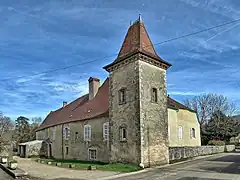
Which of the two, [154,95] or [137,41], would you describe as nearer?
[154,95]

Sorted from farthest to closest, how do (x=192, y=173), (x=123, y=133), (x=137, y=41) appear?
(x=137, y=41)
(x=123, y=133)
(x=192, y=173)

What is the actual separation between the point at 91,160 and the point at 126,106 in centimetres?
807

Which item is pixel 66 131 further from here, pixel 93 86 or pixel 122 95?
pixel 122 95

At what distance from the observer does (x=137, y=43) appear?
73.9ft

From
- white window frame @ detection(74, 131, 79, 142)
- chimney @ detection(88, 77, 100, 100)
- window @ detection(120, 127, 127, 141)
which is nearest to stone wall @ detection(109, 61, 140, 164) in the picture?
window @ detection(120, 127, 127, 141)

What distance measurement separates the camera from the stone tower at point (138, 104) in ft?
66.3

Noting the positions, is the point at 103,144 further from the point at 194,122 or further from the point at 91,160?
the point at 194,122

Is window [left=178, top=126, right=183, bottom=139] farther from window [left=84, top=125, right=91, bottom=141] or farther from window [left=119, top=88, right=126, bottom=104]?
Answer: window [left=119, top=88, right=126, bottom=104]

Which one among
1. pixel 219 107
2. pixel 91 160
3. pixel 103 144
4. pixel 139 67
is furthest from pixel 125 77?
pixel 219 107

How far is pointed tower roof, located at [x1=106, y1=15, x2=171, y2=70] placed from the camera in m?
22.3

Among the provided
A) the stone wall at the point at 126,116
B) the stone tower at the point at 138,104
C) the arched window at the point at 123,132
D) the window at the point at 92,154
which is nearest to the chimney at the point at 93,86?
the window at the point at 92,154

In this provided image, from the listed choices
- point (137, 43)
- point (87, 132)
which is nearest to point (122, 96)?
point (137, 43)

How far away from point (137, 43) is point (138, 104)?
560cm

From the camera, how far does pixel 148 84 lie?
70.3 ft
